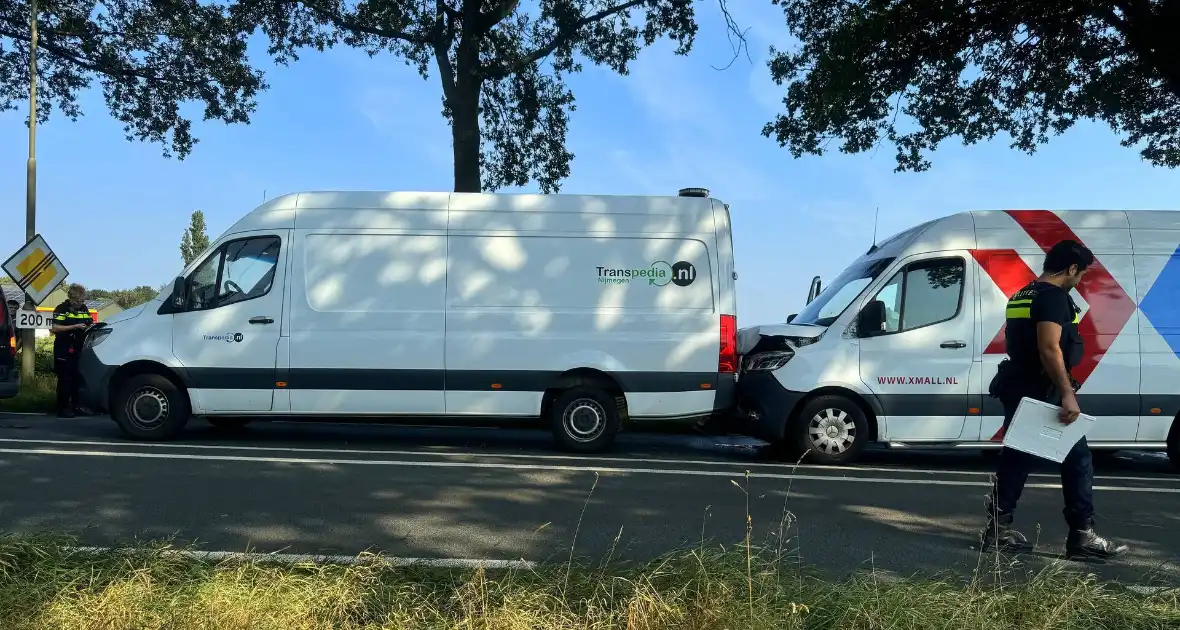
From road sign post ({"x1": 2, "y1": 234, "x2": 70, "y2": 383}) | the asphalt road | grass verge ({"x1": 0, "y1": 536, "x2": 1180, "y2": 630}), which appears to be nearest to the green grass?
road sign post ({"x1": 2, "y1": 234, "x2": 70, "y2": 383})

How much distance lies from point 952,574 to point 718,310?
191 inches

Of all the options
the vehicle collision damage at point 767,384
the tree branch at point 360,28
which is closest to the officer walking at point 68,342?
the tree branch at point 360,28

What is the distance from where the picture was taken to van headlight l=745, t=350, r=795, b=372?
341 inches

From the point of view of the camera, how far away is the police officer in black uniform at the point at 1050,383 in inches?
189

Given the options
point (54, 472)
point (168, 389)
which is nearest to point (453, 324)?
point (168, 389)

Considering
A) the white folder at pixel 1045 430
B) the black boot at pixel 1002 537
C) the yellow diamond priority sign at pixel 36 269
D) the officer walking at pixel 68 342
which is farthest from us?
the yellow diamond priority sign at pixel 36 269

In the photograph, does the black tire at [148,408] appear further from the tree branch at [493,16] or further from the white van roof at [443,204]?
the tree branch at [493,16]

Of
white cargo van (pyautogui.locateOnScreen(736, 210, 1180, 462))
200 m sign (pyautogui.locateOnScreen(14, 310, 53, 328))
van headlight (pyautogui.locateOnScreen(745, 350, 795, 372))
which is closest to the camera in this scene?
white cargo van (pyautogui.locateOnScreen(736, 210, 1180, 462))

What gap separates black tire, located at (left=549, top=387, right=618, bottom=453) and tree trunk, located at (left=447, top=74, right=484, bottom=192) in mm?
5323

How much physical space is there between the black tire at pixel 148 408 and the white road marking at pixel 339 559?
505cm

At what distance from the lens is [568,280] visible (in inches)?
354

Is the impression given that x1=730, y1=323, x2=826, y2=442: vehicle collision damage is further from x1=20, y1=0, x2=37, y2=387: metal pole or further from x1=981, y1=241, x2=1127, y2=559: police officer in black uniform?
x1=20, y1=0, x2=37, y2=387: metal pole

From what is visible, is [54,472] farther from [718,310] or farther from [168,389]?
[718,310]

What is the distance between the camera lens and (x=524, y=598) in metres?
3.47
